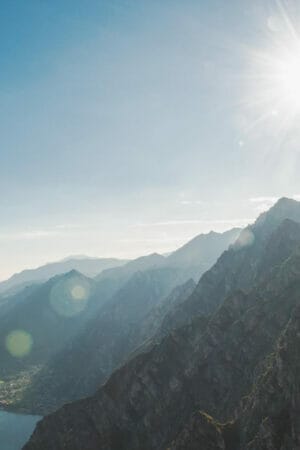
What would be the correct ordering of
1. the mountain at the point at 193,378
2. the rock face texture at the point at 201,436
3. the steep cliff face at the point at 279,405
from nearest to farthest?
the steep cliff face at the point at 279,405 → the rock face texture at the point at 201,436 → the mountain at the point at 193,378

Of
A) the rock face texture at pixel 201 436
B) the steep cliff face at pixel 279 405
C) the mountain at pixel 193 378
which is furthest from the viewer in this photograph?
the mountain at pixel 193 378

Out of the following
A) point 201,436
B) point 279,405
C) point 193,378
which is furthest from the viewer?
point 193,378

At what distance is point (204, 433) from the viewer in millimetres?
99062

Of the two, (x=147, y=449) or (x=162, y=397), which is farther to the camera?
(x=162, y=397)

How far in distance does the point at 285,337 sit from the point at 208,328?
2216 inches

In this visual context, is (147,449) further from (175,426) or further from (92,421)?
(92,421)

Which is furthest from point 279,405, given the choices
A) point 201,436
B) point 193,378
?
point 193,378

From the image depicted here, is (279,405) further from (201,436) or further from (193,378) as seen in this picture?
(193,378)

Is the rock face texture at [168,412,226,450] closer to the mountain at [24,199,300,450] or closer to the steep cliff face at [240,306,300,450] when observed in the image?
the steep cliff face at [240,306,300,450]

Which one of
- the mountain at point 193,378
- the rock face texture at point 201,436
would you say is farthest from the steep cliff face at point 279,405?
the rock face texture at point 201,436

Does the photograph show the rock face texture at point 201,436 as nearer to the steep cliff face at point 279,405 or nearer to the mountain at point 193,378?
the steep cliff face at point 279,405

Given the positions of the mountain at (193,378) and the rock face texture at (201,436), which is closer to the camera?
the rock face texture at (201,436)

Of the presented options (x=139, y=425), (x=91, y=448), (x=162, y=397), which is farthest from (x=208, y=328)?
(x=91, y=448)

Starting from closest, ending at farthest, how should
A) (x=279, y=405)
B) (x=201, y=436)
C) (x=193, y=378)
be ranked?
(x=201, y=436), (x=279, y=405), (x=193, y=378)
